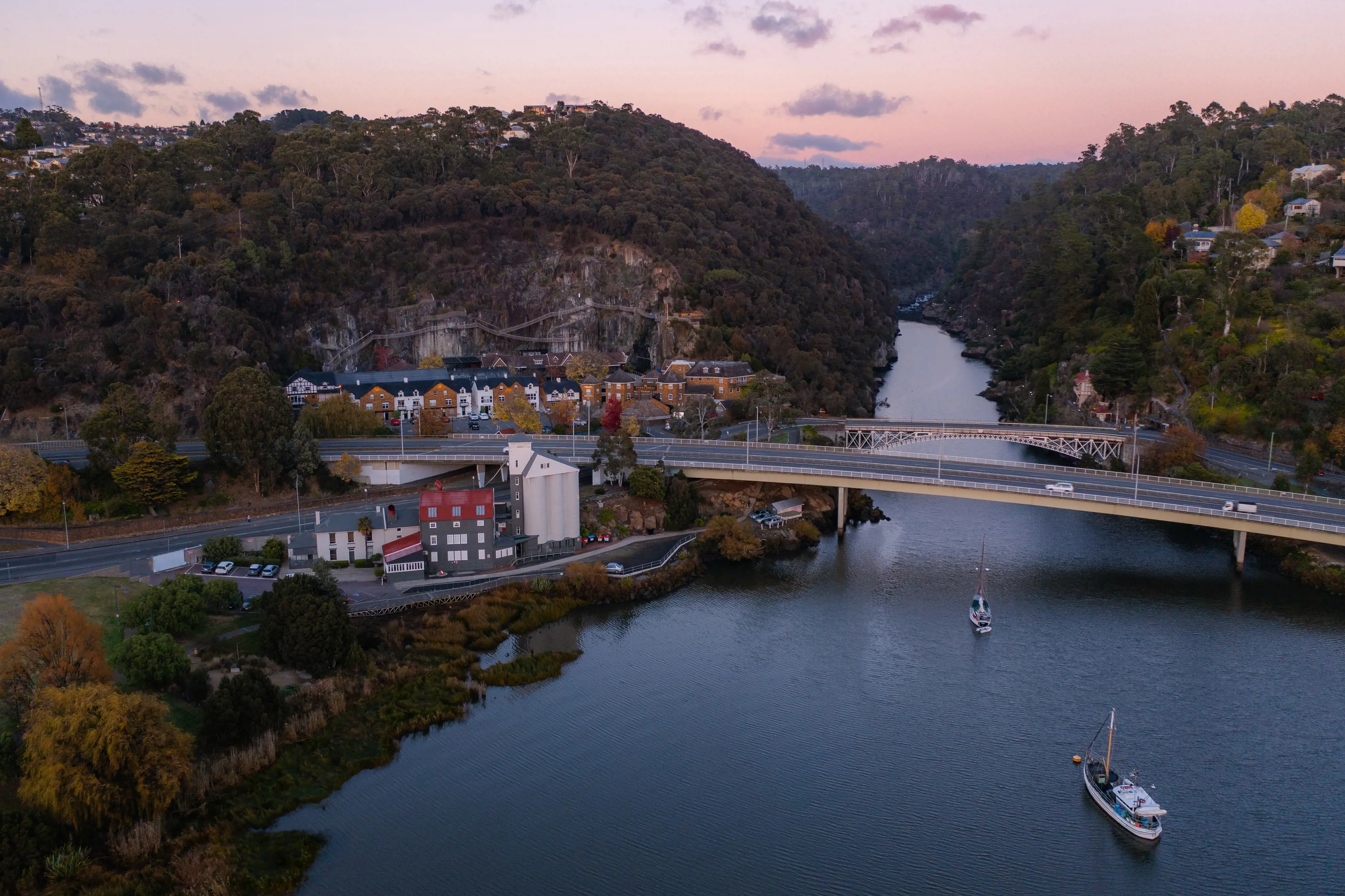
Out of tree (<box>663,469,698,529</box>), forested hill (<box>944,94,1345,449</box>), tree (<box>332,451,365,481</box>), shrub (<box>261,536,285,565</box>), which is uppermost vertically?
forested hill (<box>944,94,1345,449</box>)

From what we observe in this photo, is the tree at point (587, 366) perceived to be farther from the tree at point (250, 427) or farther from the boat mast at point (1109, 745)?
the boat mast at point (1109, 745)

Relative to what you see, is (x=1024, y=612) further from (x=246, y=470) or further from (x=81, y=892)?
(x=246, y=470)

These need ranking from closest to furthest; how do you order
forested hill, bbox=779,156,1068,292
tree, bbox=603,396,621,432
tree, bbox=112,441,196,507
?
tree, bbox=112,441,196,507 < tree, bbox=603,396,621,432 < forested hill, bbox=779,156,1068,292

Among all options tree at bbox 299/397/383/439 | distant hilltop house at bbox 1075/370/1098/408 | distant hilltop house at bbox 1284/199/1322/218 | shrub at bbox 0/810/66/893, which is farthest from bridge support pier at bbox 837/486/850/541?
distant hilltop house at bbox 1284/199/1322/218

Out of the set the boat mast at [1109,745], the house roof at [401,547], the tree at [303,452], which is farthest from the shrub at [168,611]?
the boat mast at [1109,745]

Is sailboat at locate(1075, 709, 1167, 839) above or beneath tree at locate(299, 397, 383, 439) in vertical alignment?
beneath

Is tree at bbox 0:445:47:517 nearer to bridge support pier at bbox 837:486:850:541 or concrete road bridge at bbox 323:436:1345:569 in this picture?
concrete road bridge at bbox 323:436:1345:569
